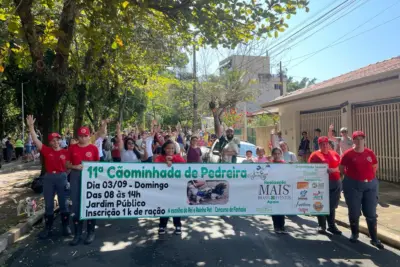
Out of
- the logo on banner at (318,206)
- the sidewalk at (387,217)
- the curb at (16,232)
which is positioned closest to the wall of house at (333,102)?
the sidewalk at (387,217)

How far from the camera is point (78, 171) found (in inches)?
237

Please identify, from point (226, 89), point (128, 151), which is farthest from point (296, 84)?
point (128, 151)

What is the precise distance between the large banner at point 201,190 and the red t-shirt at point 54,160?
0.75m

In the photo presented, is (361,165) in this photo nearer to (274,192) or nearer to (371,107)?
(274,192)

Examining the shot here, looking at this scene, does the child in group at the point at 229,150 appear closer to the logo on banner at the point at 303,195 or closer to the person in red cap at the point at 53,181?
the logo on banner at the point at 303,195

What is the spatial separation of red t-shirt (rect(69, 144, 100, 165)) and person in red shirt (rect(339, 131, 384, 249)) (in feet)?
13.8

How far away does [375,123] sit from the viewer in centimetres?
1160

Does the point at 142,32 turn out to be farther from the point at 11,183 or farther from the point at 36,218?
the point at 36,218

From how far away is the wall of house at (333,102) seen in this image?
35.4 feet

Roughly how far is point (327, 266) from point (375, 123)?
8.00m

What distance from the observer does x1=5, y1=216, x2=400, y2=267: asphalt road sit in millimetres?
5070

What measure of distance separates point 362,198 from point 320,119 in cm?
920

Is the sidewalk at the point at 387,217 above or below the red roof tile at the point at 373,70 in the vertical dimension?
below

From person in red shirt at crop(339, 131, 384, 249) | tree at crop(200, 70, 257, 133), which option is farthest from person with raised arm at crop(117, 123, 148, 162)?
tree at crop(200, 70, 257, 133)
